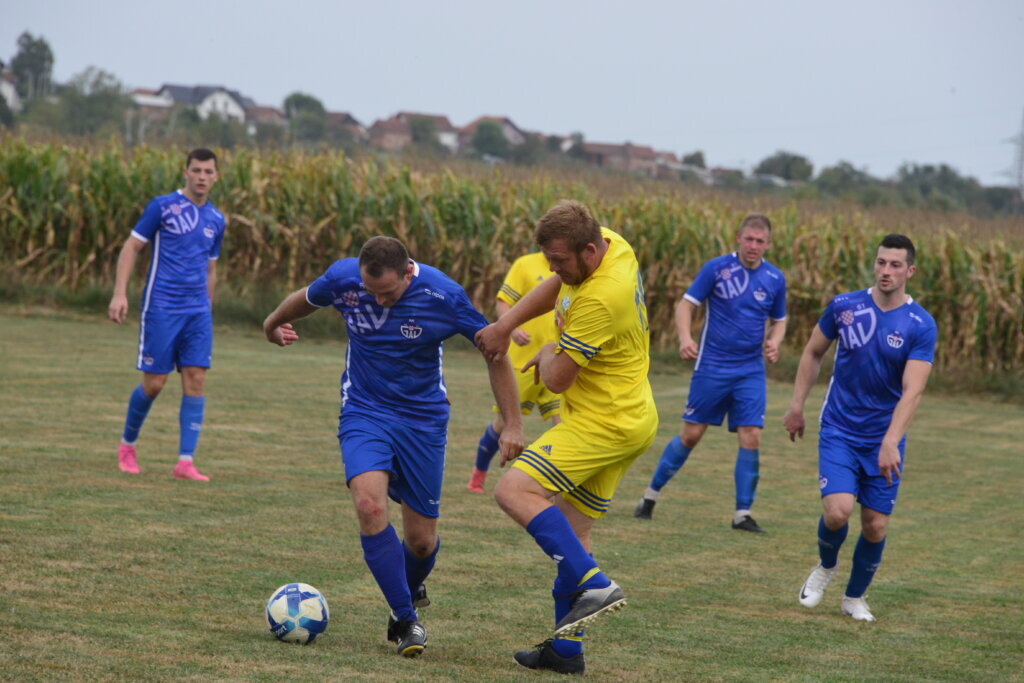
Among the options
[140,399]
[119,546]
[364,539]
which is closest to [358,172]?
[140,399]

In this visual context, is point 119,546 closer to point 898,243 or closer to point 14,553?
point 14,553

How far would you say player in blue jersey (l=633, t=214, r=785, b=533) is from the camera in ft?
32.8

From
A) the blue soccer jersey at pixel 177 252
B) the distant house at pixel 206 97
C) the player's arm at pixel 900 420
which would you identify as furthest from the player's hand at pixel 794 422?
the distant house at pixel 206 97

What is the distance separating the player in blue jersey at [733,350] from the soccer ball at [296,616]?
15.2 feet

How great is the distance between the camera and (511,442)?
5594 millimetres

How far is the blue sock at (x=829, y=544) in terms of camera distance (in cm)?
736

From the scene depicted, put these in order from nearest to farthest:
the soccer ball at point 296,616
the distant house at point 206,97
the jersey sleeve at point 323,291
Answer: the soccer ball at point 296,616 → the jersey sleeve at point 323,291 → the distant house at point 206,97

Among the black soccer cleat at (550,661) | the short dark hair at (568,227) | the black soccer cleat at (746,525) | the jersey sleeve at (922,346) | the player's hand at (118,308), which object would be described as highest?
the short dark hair at (568,227)

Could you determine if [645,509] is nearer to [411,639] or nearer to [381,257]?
[411,639]

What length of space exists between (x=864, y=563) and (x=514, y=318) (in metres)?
Result: 2.84

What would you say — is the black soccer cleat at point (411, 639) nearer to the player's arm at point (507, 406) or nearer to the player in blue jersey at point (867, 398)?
the player's arm at point (507, 406)

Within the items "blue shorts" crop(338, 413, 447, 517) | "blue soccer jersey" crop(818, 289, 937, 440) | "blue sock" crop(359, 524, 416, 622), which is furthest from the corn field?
"blue sock" crop(359, 524, 416, 622)

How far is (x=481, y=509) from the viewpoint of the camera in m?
9.59

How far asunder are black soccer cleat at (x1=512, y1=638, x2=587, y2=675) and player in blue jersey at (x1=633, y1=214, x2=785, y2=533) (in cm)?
451
